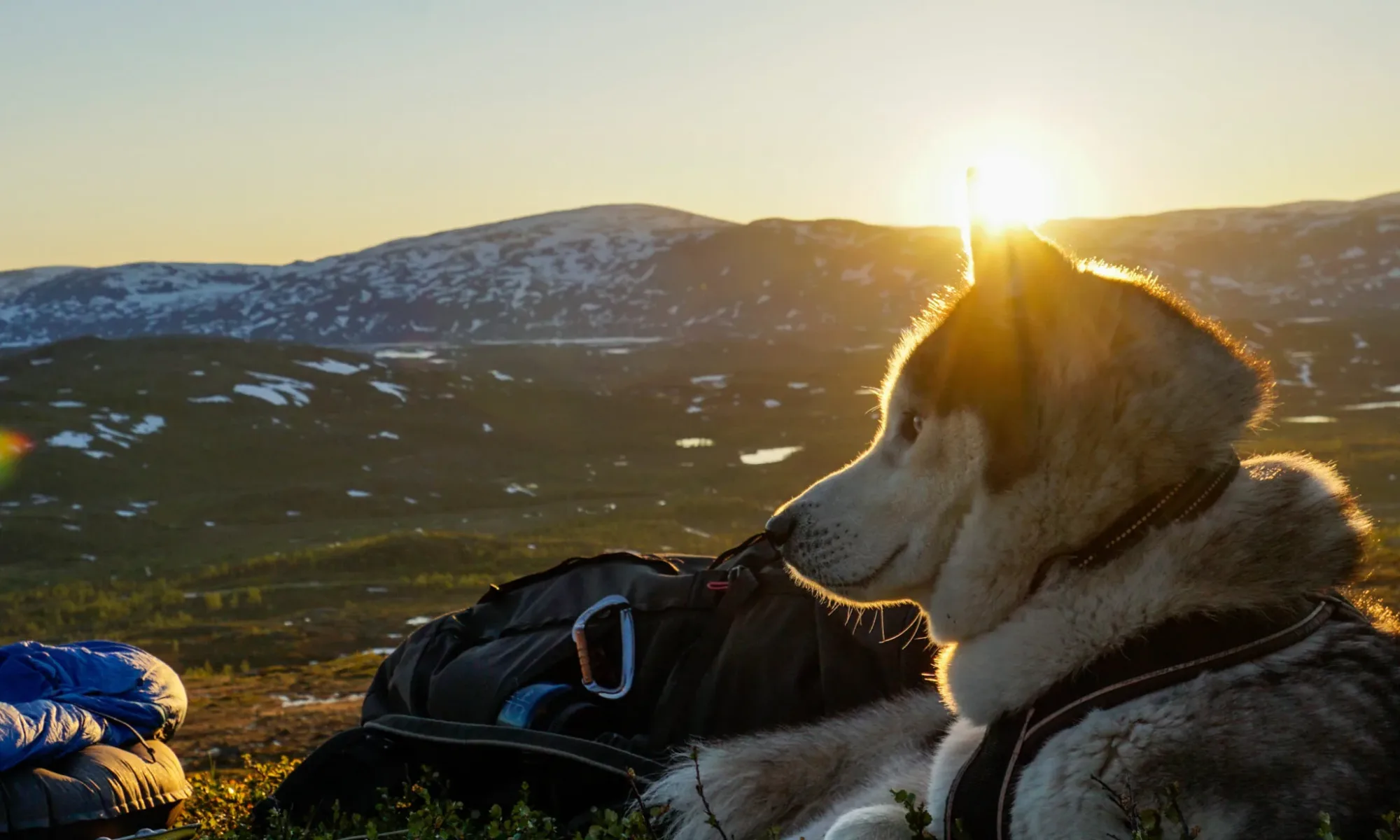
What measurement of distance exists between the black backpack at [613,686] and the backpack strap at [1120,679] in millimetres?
1817

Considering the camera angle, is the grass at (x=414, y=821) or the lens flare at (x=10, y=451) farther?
the lens flare at (x=10, y=451)

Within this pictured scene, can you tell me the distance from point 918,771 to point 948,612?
79 cm

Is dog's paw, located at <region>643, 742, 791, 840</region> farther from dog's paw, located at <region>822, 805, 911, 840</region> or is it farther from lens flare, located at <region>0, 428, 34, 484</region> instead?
lens flare, located at <region>0, 428, 34, 484</region>

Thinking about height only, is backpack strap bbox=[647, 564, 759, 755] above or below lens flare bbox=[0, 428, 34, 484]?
above

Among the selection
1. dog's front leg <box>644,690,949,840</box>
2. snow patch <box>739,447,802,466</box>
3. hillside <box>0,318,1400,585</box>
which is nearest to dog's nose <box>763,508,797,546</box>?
dog's front leg <box>644,690,949,840</box>

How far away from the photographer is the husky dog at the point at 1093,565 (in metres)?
3.64

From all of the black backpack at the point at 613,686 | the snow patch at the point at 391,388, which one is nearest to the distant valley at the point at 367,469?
the snow patch at the point at 391,388

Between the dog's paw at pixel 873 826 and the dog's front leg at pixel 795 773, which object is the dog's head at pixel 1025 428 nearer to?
the dog's paw at pixel 873 826

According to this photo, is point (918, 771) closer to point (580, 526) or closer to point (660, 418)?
point (580, 526)

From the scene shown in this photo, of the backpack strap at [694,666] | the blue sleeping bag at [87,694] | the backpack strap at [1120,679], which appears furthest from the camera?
the blue sleeping bag at [87,694]

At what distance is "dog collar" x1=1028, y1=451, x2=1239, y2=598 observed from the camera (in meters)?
4.04

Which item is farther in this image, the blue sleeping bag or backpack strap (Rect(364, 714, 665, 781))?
the blue sleeping bag

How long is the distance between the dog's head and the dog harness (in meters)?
0.07

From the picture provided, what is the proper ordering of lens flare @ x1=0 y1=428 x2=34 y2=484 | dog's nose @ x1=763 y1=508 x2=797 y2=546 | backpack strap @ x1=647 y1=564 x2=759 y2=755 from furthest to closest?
lens flare @ x1=0 y1=428 x2=34 y2=484
backpack strap @ x1=647 y1=564 x2=759 y2=755
dog's nose @ x1=763 y1=508 x2=797 y2=546
